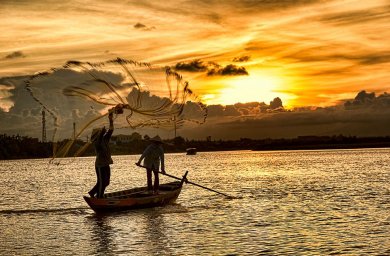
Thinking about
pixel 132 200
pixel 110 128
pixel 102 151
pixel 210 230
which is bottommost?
pixel 210 230

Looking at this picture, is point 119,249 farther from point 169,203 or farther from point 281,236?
point 169,203

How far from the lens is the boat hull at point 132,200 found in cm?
3078

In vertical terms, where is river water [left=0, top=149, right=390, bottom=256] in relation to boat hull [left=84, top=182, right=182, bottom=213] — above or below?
Result: below

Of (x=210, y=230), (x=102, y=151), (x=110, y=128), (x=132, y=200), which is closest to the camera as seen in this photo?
(x=210, y=230)

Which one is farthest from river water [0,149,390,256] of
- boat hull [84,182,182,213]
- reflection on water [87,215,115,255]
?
boat hull [84,182,182,213]

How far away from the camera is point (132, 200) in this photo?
32062 millimetres

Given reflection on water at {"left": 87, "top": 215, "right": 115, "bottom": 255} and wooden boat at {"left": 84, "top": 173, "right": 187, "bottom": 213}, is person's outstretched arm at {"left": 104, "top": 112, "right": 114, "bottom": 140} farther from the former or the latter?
reflection on water at {"left": 87, "top": 215, "right": 115, "bottom": 255}

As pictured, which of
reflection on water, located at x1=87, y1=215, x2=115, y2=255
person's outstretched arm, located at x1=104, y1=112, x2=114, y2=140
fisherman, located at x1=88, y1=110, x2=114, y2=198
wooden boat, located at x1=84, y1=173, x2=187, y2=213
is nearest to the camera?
reflection on water, located at x1=87, y1=215, x2=115, y2=255

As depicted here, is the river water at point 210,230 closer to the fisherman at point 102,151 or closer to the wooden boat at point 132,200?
the wooden boat at point 132,200

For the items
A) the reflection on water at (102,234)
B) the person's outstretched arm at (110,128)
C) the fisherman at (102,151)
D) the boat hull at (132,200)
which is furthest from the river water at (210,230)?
the person's outstretched arm at (110,128)

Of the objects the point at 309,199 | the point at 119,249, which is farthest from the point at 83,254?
the point at 309,199

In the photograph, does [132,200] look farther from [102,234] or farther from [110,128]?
[102,234]

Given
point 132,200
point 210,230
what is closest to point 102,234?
point 210,230

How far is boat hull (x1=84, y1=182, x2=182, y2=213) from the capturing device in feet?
101
